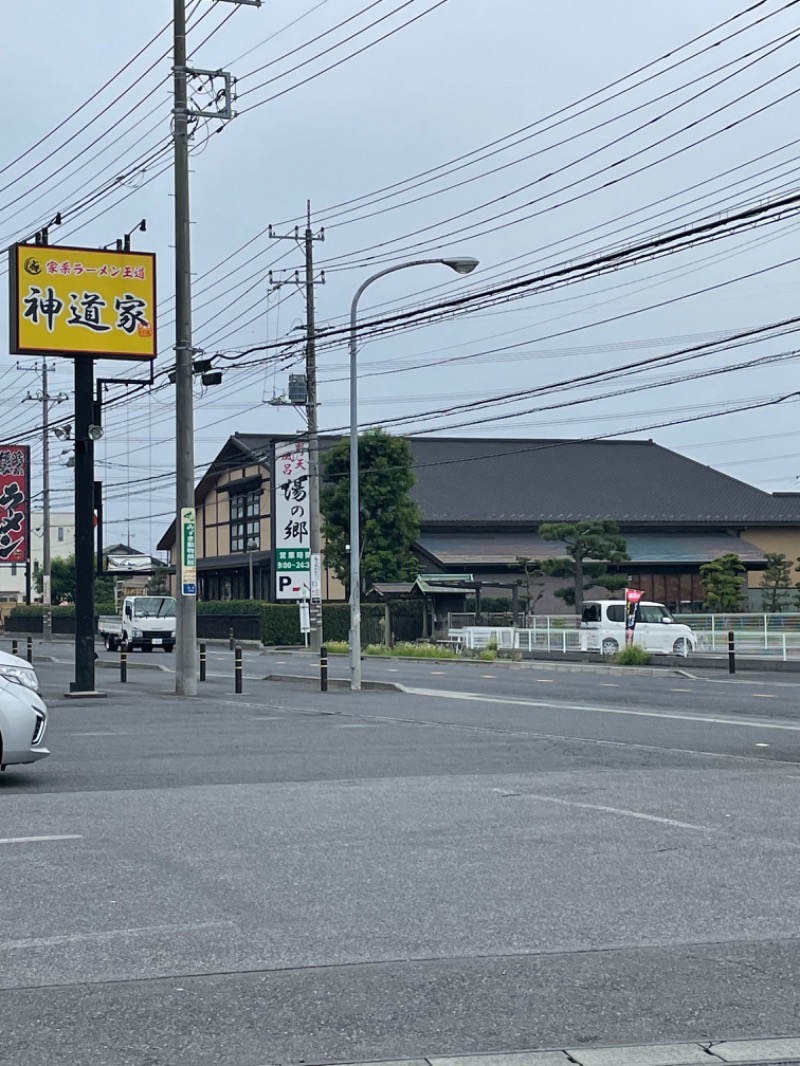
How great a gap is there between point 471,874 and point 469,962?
1971 millimetres

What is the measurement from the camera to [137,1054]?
486 centimetres

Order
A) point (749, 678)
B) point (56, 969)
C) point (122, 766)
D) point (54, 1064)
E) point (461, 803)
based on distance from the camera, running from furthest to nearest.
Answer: point (749, 678) → point (122, 766) → point (461, 803) → point (56, 969) → point (54, 1064)

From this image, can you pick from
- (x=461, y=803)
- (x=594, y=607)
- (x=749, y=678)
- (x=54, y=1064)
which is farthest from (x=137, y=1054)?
(x=594, y=607)

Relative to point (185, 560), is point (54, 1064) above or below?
below

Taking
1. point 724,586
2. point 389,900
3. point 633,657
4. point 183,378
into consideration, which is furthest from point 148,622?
point 389,900

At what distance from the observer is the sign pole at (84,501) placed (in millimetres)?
26953

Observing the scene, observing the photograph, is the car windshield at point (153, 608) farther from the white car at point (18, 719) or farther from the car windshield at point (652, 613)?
the white car at point (18, 719)

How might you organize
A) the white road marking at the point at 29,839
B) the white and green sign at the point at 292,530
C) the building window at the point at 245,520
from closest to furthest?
the white road marking at the point at 29,839 → the white and green sign at the point at 292,530 → the building window at the point at 245,520

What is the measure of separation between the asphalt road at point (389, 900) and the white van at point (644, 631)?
959 inches

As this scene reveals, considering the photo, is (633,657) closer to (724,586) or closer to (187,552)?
(187,552)

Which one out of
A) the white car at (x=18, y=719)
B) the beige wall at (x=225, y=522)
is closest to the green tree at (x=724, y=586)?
the beige wall at (x=225, y=522)

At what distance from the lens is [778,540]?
67.8m

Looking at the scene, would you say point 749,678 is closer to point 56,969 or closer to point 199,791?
point 199,791

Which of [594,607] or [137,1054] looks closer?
[137,1054]
